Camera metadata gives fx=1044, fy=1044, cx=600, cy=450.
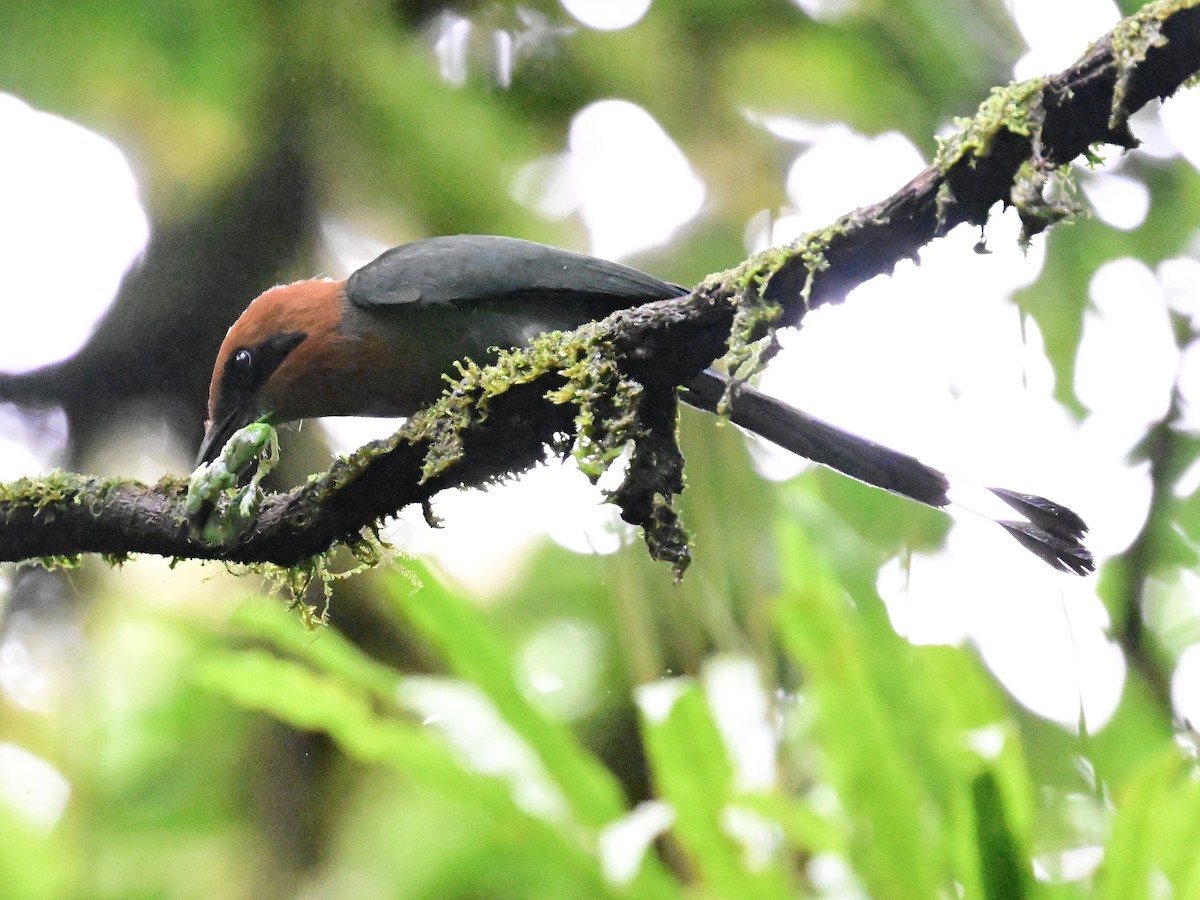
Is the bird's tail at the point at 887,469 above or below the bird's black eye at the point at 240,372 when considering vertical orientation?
below

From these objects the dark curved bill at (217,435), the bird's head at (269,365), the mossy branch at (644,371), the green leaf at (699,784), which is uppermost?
the bird's head at (269,365)

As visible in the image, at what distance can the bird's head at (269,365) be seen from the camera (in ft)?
5.84

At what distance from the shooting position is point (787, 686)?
261 cm

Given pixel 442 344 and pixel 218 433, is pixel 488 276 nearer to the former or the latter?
pixel 442 344

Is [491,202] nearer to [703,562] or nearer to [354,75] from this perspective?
[354,75]

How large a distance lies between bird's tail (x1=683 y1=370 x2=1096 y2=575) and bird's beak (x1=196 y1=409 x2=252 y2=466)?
80 centimetres

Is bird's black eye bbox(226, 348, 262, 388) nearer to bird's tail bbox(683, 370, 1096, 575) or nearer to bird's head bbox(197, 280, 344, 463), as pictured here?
bird's head bbox(197, 280, 344, 463)

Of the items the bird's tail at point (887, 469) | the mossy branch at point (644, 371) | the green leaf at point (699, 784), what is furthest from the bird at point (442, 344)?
the green leaf at point (699, 784)

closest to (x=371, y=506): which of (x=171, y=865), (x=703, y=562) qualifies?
(x=703, y=562)

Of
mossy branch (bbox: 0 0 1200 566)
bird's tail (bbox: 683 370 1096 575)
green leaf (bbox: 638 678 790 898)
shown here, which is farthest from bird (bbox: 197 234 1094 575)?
green leaf (bbox: 638 678 790 898)

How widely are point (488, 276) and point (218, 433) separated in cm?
53

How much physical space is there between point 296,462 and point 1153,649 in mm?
2116

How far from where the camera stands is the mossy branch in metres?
1.00

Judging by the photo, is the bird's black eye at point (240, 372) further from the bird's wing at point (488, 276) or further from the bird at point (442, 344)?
the bird's wing at point (488, 276)
